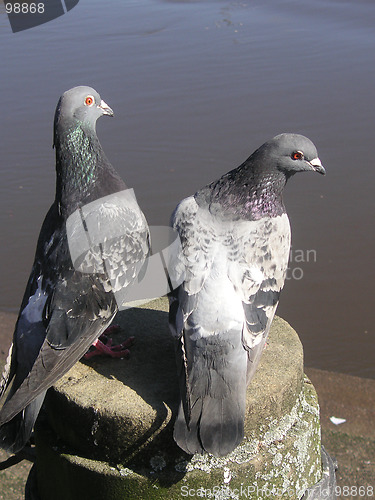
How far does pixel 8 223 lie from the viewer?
8711 mm

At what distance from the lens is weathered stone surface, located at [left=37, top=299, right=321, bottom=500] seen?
3121mm

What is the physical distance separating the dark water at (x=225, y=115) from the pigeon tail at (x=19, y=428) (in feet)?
13.1

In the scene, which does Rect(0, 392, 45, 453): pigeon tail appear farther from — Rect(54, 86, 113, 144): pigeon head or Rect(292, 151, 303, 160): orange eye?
Rect(292, 151, 303, 160): orange eye

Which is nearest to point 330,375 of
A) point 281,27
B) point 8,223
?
point 8,223

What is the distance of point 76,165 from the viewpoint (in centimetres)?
419

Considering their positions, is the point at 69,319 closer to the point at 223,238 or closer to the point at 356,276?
the point at 223,238

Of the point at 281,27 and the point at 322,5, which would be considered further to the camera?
the point at 322,5

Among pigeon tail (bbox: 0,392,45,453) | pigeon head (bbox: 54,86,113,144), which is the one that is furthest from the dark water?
pigeon tail (bbox: 0,392,45,453)

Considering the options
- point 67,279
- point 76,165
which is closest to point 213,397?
point 67,279

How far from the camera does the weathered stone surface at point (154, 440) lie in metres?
3.12

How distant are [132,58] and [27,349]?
10.1m

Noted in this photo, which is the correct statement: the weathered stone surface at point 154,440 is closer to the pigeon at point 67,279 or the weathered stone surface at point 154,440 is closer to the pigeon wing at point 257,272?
the pigeon at point 67,279

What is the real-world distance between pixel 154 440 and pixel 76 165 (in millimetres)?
1894

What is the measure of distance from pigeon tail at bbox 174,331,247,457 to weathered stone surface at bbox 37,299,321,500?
19 cm
